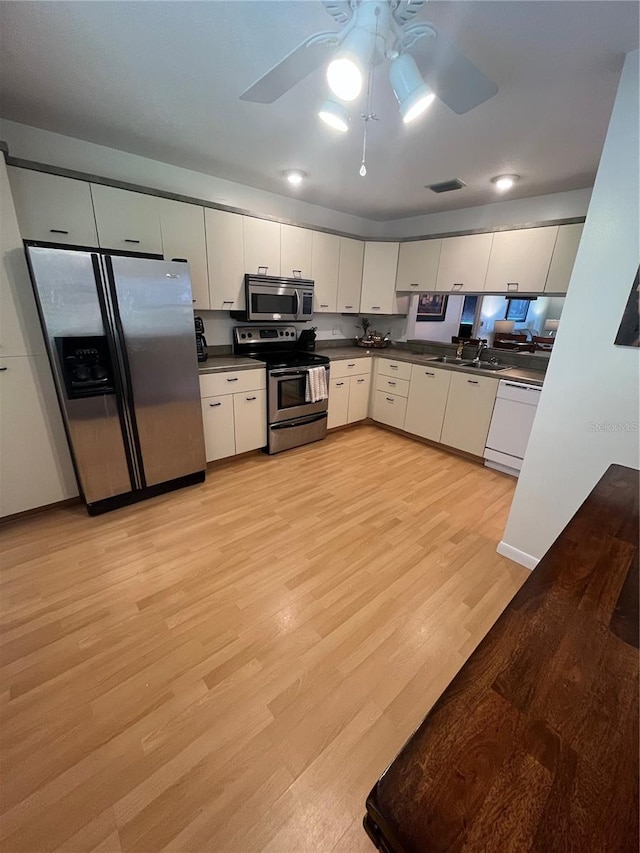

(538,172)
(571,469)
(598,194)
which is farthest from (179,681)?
(538,172)

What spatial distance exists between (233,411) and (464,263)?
2.74 meters

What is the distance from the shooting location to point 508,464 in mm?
3018

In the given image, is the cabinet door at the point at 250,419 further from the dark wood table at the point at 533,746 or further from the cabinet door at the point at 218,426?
the dark wood table at the point at 533,746

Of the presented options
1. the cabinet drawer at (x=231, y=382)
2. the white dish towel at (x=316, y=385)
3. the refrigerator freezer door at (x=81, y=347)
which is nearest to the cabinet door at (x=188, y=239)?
the cabinet drawer at (x=231, y=382)

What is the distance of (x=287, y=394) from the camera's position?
3207 millimetres

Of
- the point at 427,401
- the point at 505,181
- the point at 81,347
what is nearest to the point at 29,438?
the point at 81,347

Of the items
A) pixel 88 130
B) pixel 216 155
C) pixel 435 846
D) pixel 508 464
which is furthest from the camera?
pixel 508 464

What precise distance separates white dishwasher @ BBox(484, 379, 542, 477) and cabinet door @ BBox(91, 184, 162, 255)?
3082mm

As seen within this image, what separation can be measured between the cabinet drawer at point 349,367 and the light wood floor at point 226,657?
1550 mm

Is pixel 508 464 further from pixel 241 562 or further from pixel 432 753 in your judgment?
pixel 432 753

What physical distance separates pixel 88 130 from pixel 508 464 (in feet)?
13.3

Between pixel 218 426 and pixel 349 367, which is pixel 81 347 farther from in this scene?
pixel 349 367

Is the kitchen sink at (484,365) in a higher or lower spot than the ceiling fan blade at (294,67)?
lower

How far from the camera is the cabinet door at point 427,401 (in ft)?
11.1
